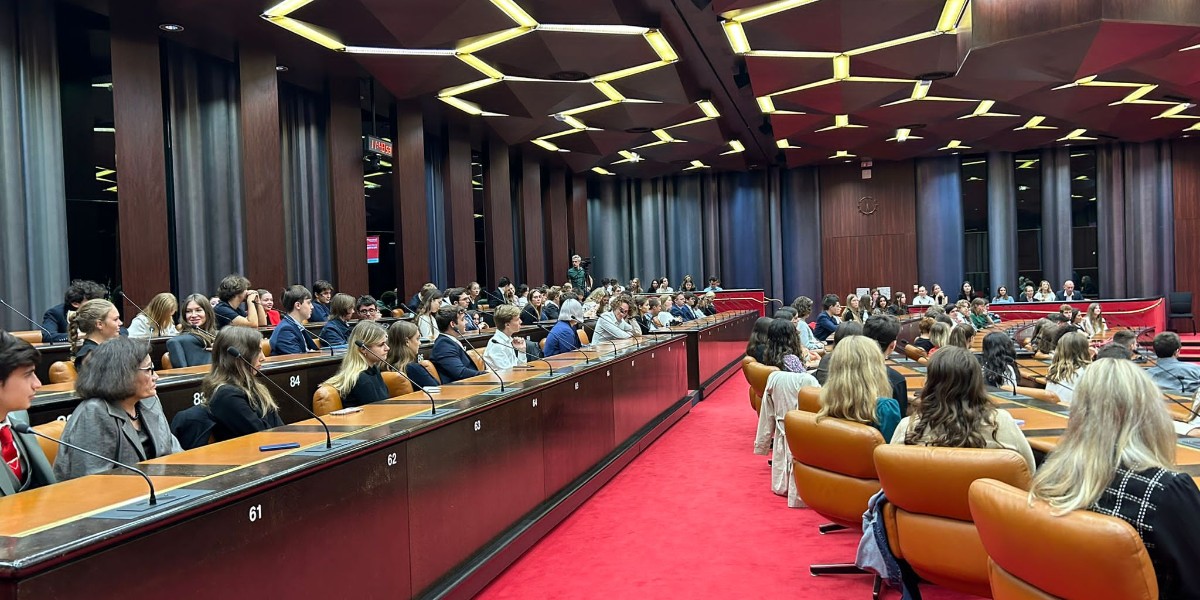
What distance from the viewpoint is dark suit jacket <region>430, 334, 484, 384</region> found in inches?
209

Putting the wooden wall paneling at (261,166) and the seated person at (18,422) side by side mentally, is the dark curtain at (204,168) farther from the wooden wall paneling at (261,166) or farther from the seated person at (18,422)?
the seated person at (18,422)

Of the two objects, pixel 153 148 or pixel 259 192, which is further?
pixel 259 192

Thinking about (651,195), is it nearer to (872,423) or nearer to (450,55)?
(450,55)

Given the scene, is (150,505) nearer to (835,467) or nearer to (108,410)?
(108,410)

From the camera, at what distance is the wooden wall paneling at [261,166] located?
27.9 ft

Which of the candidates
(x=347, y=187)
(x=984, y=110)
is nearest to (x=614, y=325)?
(x=347, y=187)

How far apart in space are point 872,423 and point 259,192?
731 cm

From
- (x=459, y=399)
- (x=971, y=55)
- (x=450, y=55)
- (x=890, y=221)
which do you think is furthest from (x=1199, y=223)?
(x=459, y=399)

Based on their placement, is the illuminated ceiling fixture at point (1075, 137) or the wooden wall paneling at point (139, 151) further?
the illuminated ceiling fixture at point (1075, 137)

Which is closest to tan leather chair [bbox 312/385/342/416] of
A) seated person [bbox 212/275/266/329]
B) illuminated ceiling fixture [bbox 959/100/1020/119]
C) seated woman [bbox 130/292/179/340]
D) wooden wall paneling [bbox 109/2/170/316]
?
seated woman [bbox 130/292/179/340]

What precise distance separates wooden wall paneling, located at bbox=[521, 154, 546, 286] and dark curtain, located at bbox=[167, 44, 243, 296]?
22.2 ft

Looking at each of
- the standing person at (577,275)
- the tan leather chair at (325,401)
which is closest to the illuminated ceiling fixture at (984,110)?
the standing person at (577,275)

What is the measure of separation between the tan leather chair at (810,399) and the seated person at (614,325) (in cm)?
363

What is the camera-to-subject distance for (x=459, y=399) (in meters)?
3.72
